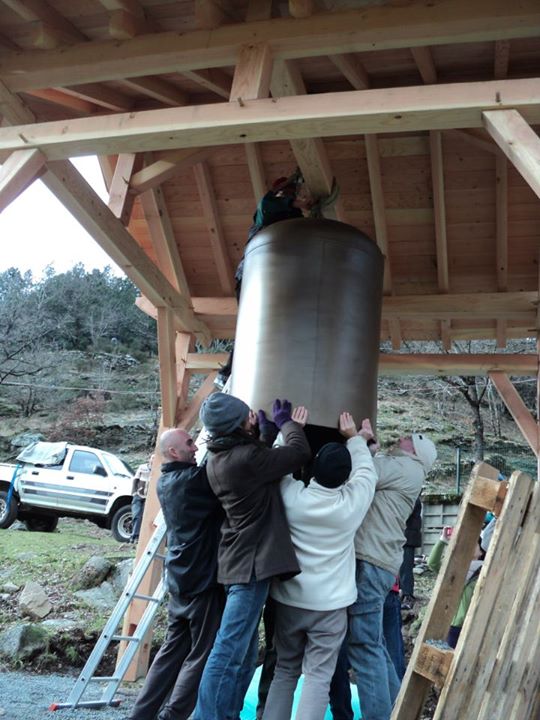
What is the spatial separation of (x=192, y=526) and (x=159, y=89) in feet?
10.7

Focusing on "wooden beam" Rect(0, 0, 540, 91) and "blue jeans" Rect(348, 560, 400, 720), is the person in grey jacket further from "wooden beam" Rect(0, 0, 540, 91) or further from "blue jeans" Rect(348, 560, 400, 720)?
"wooden beam" Rect(0, 0, 540, 91)

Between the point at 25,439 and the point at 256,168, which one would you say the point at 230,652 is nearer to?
the point at 256,168

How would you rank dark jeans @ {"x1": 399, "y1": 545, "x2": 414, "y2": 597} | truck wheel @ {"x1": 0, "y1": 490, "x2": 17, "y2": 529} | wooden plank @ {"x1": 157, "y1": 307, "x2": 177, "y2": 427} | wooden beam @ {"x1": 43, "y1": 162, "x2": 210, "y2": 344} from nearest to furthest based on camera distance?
wooden beam @ {"x1": 43, "y1": 162, "x2": 210, "y2": 344}, wooden plank @ {"x1": 157, "y1": 307, "x2": 177, "y2": 427}, dark jeans @ {"x1": 399, "y1": 545, "x2": 414, "y2": 597}, truck wheel @ {"x1": 0, "y1": 490, "x2": 17, "y2": 529}

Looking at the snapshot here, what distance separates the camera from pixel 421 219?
6.51 meters

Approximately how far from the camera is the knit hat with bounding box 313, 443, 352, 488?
3.31 metres

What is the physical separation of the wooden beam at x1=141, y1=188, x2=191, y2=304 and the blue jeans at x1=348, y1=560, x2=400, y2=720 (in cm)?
393

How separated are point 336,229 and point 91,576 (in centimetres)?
623

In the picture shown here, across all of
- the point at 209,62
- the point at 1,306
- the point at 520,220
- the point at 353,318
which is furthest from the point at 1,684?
the point at 1,306

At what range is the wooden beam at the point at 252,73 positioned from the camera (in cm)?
360

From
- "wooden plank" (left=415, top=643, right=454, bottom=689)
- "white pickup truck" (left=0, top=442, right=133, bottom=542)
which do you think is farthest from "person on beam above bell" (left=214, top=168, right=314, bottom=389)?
"white pickup truck" (left=0, top=442, right=133, bottom=542)

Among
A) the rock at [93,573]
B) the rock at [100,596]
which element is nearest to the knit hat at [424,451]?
the rock at [100,596]

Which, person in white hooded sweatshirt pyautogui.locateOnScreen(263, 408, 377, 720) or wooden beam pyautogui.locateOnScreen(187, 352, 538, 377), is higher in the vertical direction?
wooden beam pyautogui.locateOnScreen(187, 352, 538, 377)

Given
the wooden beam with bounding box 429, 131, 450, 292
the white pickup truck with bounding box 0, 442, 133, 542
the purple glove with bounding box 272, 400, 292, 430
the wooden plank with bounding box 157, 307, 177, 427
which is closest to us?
the purple glove with bounding box 272, 400, 292, 430

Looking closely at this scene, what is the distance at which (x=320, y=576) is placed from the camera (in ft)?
11.0
